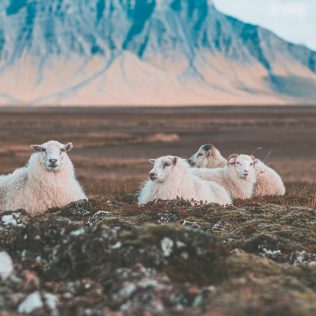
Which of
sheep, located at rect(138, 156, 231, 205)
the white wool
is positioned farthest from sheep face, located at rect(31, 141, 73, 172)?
the white wool

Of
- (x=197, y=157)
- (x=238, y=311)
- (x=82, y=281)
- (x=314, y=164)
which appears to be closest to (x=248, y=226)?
(x=82, y=281)

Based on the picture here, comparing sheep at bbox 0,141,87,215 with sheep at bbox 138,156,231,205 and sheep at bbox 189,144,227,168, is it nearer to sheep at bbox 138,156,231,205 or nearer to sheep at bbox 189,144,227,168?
sheep at bbox 138,156,231,205

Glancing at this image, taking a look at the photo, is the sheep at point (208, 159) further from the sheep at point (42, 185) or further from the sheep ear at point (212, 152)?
the sheep at point (42, 185)

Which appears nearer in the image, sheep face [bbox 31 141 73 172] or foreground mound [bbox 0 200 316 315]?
foreground mound [bbox 0 200 316 315]

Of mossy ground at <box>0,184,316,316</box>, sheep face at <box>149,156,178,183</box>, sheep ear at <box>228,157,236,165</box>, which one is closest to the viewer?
mossy ground at <box>0,184,316,316</box>

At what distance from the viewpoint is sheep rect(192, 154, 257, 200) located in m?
15.9

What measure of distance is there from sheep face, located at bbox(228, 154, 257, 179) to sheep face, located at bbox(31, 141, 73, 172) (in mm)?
5140

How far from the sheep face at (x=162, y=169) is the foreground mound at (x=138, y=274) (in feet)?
21.3

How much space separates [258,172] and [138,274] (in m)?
13.2

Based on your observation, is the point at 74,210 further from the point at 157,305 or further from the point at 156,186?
the point at 157,305

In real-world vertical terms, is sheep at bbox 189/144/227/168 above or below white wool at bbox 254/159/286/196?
above

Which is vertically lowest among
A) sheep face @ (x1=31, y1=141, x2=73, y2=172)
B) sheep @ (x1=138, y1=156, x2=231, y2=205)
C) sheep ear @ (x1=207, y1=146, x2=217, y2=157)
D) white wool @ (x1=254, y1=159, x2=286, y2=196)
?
white wool @ (x1=254, y1=159, x2=286, y2=196)

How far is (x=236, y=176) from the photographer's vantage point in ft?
52.7

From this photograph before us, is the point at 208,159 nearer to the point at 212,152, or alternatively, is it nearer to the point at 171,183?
the point at 212,152
